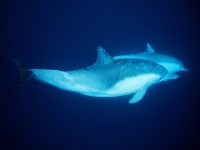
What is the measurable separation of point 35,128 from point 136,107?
213 inches

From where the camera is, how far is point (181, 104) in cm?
1006

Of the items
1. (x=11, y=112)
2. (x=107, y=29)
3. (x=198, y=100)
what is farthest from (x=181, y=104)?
(x=11, y=112)

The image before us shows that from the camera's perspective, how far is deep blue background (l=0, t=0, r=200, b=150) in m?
7.71

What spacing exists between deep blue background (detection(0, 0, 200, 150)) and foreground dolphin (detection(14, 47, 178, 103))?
15.4 ft

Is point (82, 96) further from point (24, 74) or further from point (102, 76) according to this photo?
point (24, 74)

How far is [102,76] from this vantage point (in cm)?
356

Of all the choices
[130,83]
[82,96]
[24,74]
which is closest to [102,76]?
[130,83]

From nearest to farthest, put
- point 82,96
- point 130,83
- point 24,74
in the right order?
1. point 24,74
2. point 130,83
3. point 82,96

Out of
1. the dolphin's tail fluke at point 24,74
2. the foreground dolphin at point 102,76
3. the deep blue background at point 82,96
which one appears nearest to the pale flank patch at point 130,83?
the foreground dolphin at point 102,76

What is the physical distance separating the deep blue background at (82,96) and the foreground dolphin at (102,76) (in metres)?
4.69

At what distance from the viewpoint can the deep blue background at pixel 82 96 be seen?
771cm

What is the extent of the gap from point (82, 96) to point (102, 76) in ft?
16.1

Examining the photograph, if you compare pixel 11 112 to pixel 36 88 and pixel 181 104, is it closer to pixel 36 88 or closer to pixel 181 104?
pixel 36 88

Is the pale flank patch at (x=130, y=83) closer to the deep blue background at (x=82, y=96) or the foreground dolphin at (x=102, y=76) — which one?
the foreground dolphin at (x=102, y=76)
